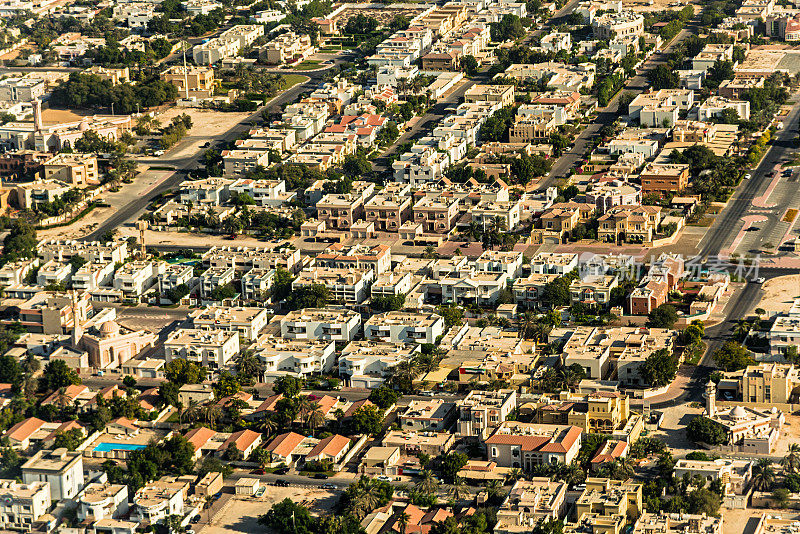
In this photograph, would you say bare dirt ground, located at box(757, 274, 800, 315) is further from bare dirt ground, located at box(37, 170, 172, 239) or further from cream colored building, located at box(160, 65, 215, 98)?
cream colored building, located at box(160, 65, 215, 98)

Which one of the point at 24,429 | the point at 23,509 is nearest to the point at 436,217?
the point at 24,429

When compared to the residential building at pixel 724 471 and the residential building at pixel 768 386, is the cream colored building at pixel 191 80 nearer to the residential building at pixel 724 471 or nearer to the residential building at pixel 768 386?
the residential building at pixel 768 386

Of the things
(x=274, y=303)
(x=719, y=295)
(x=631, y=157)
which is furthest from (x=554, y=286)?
(x=631, y=157)

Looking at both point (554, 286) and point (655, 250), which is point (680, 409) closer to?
point (554, 286)

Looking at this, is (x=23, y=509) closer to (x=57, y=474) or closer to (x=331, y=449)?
(x=57, y=474)

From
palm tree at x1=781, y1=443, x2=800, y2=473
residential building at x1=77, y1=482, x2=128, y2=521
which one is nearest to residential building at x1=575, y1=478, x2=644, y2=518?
palm tree at x1=781, y1=443, x2=800, y2=473

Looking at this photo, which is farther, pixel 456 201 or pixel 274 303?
pixel 456 201
